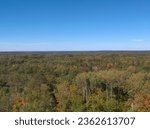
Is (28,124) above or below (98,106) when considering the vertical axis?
above

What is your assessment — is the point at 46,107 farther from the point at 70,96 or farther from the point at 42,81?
the point at 42,81

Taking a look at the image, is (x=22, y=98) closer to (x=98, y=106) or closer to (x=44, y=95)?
(x=44, y=95)

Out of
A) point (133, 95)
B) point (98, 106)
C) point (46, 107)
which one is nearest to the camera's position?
point (98, 106)

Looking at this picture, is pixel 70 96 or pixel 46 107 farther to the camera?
pixel 70 96

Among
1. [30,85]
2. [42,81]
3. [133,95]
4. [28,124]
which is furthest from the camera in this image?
[42,81]

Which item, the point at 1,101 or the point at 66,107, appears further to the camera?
the point at 1,101

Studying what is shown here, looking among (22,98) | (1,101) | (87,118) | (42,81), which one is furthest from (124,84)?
(87,118)

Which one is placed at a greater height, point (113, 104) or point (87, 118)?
point (87, 118)

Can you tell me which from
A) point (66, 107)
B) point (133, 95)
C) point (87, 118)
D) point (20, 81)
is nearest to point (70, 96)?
point (66, 107)

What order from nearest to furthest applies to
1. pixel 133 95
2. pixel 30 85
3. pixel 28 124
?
pixel 28 124, pixel 133 95, pixel 30 85
